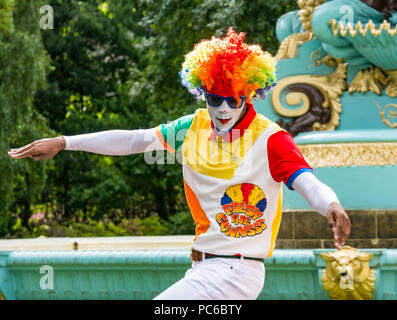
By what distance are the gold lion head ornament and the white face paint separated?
2396mm

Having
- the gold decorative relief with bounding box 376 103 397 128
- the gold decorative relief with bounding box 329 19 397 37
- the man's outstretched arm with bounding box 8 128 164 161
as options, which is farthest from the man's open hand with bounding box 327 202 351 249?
the gold decorative relief with bounding box 376 103 397 128

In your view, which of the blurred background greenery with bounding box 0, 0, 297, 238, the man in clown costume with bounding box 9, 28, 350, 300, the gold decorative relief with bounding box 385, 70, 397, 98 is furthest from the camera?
the blurred background greenery with bounding box 0, 0, 297, 238

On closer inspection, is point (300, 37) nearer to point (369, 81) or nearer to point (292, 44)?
point (292, 44)

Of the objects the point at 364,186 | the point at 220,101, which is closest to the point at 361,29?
the point at 364,186

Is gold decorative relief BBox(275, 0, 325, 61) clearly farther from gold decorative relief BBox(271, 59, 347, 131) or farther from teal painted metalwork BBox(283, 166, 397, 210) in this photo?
teal painted metalwork BBox(283, 166, 397, 210)

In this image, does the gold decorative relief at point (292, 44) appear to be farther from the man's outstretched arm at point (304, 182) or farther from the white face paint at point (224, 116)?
Answer: the man's outstretched arm at point (304, 182)

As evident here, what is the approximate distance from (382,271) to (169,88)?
12434 millimetres

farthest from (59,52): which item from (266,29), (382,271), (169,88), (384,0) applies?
(382,271)

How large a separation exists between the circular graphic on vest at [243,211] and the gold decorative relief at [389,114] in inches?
186

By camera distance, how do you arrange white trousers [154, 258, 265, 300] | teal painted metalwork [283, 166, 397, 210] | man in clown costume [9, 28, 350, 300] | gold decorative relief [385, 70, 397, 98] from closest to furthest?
1. white trousers [154, 258, 265, 300]
2. man in clown costume [9, 28, 350, 300]
3. teal painted metalwork [283, 166, 397, 210]
4. gold decorative relief [385, 70, 397, 98]

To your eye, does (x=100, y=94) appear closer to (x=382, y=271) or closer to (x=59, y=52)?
(x=59, y=52)

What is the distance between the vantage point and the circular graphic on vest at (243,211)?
380cm

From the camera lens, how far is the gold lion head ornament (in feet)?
19.7

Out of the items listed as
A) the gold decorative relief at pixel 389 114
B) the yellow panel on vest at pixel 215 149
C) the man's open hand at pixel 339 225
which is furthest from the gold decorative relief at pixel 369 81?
the man's open hand at pixel 339 225
